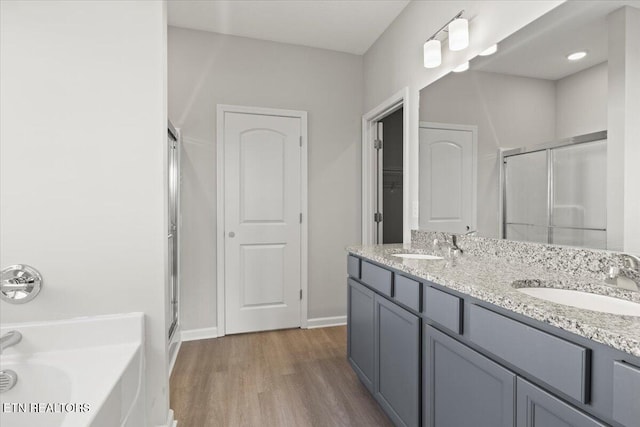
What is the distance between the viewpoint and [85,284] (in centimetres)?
147

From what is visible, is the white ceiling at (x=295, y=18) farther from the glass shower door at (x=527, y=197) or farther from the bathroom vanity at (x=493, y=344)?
the bathroom vanity at (x=493, y=344)

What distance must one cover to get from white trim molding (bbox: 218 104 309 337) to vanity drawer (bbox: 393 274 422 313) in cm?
165

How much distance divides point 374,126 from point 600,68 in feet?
6.74

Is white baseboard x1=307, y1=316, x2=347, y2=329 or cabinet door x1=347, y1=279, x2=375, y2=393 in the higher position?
cabinet door x1=347, y1=279, x2=375, y2=393

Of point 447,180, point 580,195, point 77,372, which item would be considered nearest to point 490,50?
point 447,180

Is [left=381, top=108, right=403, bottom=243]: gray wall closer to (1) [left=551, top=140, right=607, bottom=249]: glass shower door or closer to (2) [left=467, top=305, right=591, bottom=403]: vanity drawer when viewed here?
(1) [left=551, top=140, right=607, bottom=249]: glass shower door

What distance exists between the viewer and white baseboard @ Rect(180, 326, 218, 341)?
2836mm

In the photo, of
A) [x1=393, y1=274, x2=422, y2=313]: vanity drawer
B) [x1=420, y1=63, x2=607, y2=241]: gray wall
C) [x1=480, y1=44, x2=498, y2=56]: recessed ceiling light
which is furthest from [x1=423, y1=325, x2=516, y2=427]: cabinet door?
[x1=480, y1=44, x2=498, y2=56]: recessed ceiling light

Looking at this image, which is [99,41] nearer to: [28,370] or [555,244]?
[28,370]

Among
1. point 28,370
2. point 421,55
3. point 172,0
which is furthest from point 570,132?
point 172,0

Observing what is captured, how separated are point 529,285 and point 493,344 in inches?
12.7

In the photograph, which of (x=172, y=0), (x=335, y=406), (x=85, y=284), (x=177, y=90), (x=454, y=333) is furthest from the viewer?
(x=177, y=90)

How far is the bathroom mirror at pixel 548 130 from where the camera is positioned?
3.94 ft

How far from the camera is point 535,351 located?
86cm
